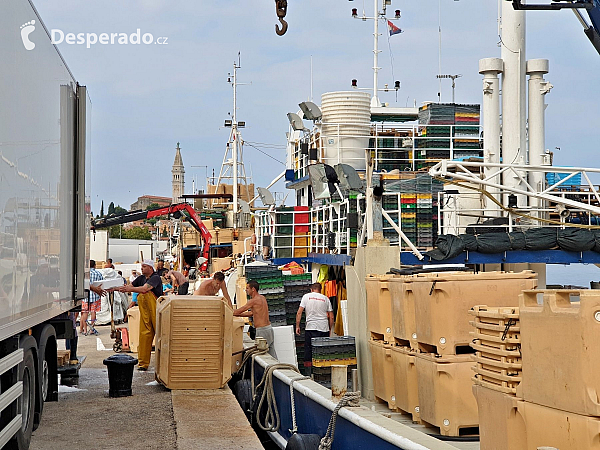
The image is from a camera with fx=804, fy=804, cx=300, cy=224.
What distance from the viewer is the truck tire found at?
7.09 m

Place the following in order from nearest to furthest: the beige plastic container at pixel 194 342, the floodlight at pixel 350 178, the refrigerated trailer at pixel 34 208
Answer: the refrigerated trailer at pixel 34 208 → the beige plastic container at pixel 194 342 → the floodlight at pixel 350 178

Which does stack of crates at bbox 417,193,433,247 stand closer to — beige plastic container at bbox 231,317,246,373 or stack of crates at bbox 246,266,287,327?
stack of crates at bbox 246,266,287,327

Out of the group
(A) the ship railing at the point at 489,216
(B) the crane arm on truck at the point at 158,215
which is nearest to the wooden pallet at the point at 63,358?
(A) the ship railing at the point at 489,216

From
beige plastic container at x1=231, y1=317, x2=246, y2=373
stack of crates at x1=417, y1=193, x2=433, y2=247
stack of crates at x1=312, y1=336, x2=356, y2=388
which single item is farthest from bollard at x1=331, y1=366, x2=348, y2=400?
stack of crates at x1=417, y1=193, x2=433, y2=247

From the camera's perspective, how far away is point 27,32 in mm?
6836

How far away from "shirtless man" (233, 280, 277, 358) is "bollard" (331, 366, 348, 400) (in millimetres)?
4853

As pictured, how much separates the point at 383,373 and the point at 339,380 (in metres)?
3.25

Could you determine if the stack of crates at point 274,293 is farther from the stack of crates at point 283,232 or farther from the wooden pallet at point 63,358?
the stack of crates at point 283,232

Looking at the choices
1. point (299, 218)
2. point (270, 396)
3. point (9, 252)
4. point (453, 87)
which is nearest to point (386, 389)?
point (270, 396)

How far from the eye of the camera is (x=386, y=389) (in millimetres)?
11578

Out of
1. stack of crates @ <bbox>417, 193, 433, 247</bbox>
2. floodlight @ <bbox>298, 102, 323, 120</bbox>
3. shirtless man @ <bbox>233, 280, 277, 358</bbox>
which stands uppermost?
floodlight @ <bbox>298, 102, 323, 120</bbox>

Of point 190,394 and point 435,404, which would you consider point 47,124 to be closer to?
point 190,394

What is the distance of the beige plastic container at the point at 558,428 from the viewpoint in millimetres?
5148

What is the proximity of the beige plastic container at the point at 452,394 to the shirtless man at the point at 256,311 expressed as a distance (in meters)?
4.41
